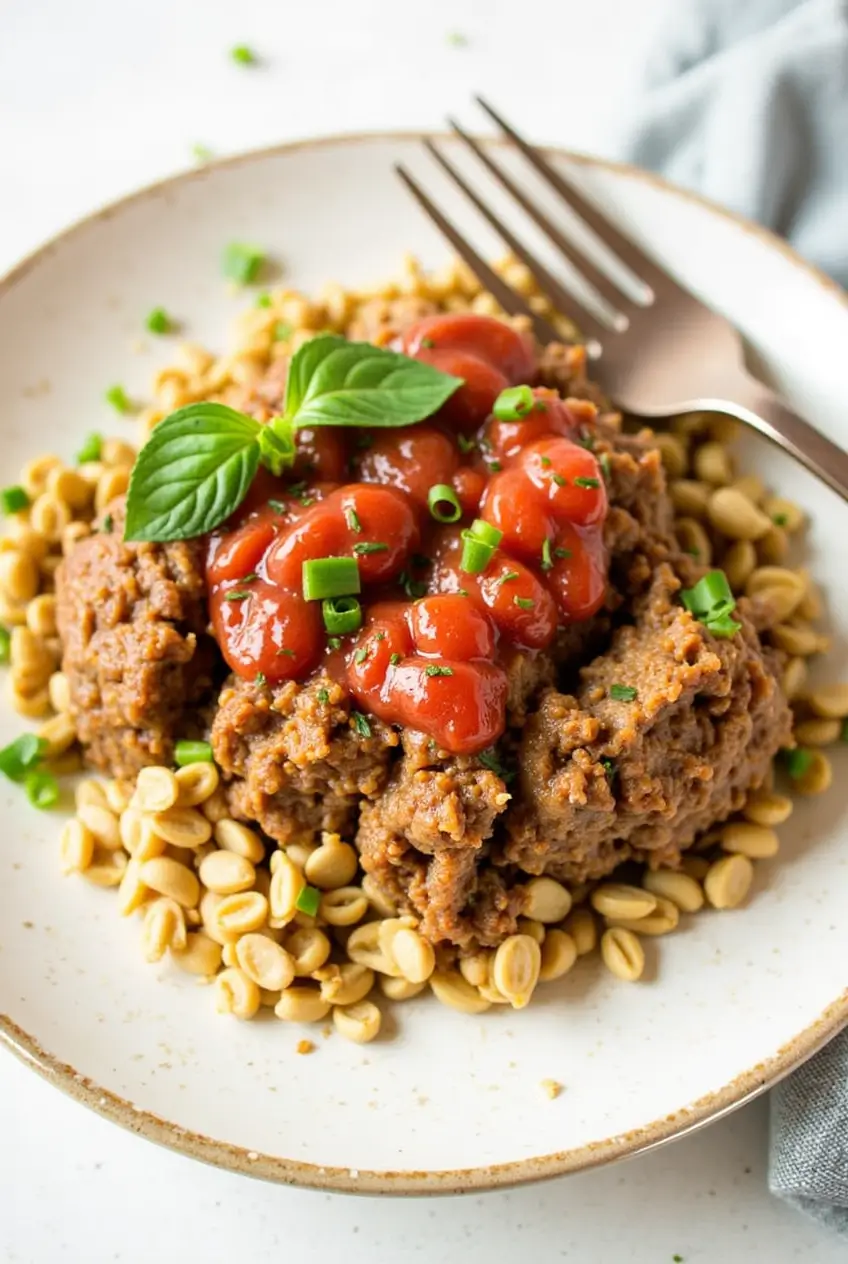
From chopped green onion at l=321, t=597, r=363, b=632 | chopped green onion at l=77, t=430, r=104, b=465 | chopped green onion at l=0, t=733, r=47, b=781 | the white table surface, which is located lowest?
chopped green onion at l=321, t=597, r=363, b=632

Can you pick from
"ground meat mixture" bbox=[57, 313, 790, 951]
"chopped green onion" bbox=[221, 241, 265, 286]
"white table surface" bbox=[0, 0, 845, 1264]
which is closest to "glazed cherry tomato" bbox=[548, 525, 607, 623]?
"ground meat mixture" bbox=[57, 313, 790, 951]

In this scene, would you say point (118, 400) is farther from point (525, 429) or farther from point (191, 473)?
point (525, 429)

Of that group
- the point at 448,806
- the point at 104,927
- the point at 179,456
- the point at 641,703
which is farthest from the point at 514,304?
the point at 104,927

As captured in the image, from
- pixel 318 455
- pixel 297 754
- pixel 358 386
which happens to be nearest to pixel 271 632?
pixel 297 754

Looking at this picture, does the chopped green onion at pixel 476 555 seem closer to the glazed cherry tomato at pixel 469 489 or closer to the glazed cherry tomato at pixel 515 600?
the glazed cherry tomato at pixel 515 600

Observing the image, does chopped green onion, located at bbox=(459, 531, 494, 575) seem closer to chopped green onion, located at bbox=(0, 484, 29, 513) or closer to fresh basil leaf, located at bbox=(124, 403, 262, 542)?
fresh basil leaf, located at bbox=(124, 403, 262, 542)

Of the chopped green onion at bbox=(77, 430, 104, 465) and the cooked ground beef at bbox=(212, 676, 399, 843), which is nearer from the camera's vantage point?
the cooked ground beef at bbox=(212, 676, 399, 843)
